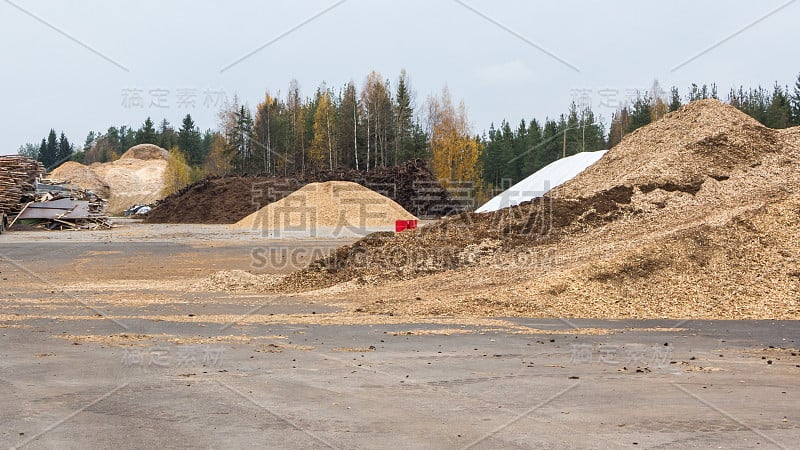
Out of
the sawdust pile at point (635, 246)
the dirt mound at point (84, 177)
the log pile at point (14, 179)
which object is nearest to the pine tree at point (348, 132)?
the dirt mound at point (84, 177)

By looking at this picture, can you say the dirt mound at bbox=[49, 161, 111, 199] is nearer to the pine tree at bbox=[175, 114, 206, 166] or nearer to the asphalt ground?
the pine tree at bbox=[175, 114, 206, 166]

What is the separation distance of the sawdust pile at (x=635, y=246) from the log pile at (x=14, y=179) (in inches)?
1341

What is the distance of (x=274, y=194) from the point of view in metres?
66.1

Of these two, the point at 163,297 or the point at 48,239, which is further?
the point at 48,239

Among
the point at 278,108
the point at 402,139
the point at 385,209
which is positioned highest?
the point at 278,108

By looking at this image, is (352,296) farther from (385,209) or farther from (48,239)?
(385,209)

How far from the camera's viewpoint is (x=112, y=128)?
639 feet

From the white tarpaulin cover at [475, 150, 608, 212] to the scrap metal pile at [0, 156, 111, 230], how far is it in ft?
90.8

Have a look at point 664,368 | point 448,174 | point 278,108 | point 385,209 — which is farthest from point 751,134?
point 278,108

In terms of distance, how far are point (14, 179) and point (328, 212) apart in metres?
20.0

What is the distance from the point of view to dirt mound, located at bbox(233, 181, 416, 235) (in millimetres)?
50000

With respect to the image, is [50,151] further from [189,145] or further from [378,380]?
[378,380]

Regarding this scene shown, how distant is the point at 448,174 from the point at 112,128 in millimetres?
136373

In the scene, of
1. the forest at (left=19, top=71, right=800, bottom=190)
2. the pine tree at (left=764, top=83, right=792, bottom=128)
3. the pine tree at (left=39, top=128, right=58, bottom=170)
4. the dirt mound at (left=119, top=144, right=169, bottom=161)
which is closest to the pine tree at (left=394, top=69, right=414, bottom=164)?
the forest at (left=19, top=71, right=800, bottom=190)
